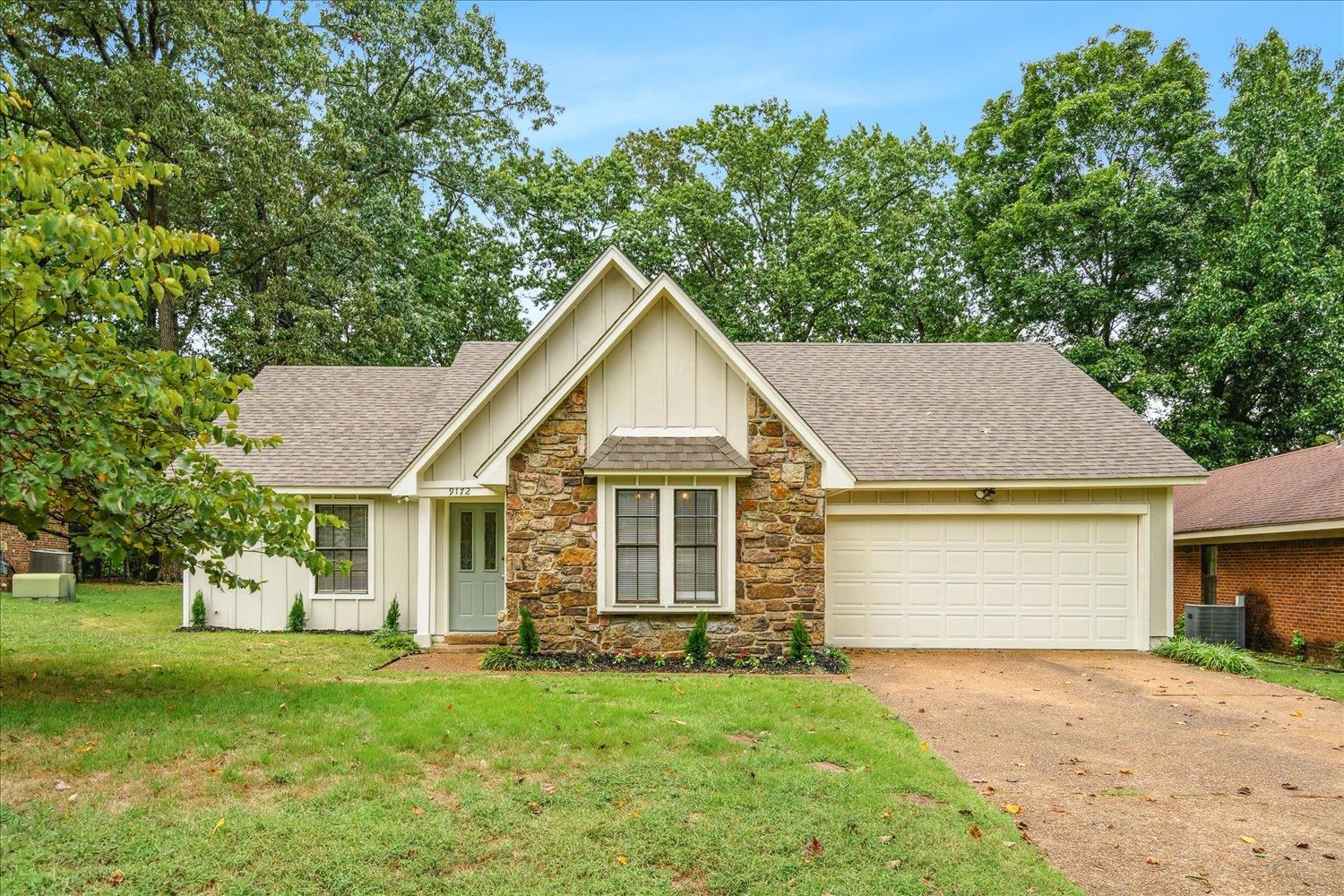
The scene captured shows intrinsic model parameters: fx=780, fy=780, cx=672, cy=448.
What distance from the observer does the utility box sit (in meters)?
15.7

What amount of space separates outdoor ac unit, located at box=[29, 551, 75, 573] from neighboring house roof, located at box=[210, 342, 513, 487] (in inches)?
255

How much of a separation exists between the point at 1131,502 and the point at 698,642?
7213 mm

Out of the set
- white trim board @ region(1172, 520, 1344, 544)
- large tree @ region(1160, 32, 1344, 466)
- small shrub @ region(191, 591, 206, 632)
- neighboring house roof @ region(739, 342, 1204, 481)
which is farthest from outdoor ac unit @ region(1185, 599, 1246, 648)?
small shrub @ region(191, 591, 206, 632)

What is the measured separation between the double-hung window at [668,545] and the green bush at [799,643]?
90 cm

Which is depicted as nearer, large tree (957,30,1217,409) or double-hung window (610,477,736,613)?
double-hung window (610,477,736,613)

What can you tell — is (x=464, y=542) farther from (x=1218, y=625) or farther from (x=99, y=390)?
(x=1218, y=625)

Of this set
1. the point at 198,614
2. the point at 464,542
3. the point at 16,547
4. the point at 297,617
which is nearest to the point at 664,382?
the point at 464,542

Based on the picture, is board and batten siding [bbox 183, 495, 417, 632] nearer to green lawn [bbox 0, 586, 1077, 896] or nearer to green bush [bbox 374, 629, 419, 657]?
green bush [bbox 374, 629, 419, 657]

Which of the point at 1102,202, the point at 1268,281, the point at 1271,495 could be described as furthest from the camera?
the point at 1102,202

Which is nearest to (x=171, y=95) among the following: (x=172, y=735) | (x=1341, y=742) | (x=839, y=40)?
(x=839, y=40)

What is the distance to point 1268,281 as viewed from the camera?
63.2ft

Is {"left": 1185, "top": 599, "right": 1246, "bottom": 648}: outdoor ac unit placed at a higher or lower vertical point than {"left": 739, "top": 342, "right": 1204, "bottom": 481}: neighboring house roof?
lower

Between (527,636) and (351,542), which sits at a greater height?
(351,542)

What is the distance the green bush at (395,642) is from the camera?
1111 centimetres
